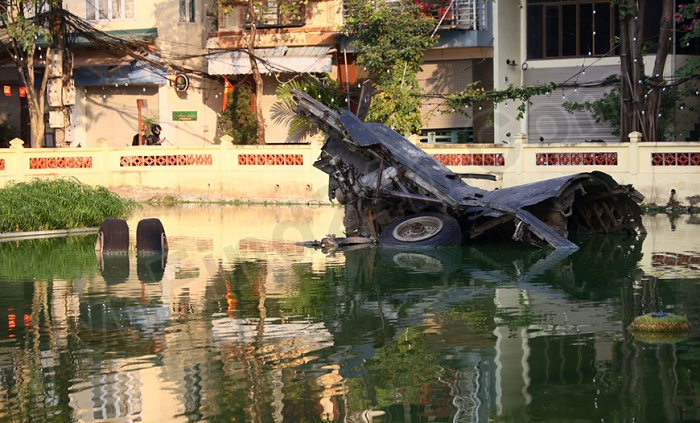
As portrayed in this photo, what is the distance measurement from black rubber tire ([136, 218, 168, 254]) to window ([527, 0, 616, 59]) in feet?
60.2

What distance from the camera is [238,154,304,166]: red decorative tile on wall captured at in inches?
1146

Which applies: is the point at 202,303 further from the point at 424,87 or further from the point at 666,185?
the point at 424,87

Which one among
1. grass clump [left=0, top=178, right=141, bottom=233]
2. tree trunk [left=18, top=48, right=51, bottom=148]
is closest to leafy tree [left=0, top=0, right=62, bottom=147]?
tree trunk [left=18, top=48, right=51, bottom=148]

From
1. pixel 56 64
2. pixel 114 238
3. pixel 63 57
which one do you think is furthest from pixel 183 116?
pixel 114 238

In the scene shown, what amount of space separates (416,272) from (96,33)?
23052mm

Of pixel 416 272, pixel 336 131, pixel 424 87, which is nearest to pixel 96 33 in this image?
pixel 424 87

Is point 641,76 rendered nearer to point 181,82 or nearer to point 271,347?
point 181,82

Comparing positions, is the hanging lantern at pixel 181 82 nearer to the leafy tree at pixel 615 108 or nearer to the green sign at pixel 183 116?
the green sign at pixel 183 116

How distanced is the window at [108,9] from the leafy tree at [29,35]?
6.99 feet

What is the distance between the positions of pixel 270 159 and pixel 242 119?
7.24 metres

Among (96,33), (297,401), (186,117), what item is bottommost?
(297,401)

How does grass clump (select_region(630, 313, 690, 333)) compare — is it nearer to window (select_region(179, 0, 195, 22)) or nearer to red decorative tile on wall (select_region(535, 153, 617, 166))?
red decorative tile on wall (select_region(535, 153, 617, 166))

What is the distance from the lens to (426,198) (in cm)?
1823

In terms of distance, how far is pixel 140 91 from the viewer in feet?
123
